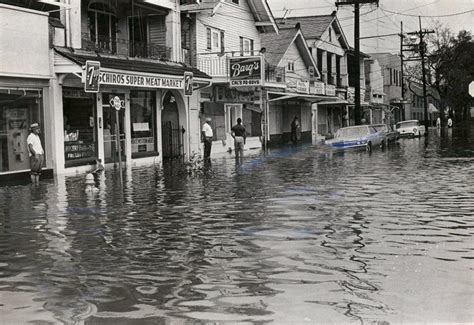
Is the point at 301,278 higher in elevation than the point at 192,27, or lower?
lower

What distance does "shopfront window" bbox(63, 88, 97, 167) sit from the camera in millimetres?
22094

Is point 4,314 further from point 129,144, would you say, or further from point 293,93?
point 293,93

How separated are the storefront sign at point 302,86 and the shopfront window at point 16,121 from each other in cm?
2381

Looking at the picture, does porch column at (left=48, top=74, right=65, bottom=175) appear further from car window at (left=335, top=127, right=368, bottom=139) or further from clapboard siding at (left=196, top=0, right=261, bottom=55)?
car window at (left=335, top=127, right=368, bottom=139)

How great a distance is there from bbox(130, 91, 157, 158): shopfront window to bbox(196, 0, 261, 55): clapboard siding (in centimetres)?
476

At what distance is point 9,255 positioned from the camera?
8.83m

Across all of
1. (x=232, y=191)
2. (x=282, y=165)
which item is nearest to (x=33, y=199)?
(x=232, y=191)

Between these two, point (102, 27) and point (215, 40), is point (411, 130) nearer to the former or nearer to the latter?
point (215, 40)

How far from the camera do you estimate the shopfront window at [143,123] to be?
26.5m

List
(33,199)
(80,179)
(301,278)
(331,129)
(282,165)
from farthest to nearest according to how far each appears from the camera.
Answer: (331,129) < (282,165) < (80,179) < (33,199) < (301,278)

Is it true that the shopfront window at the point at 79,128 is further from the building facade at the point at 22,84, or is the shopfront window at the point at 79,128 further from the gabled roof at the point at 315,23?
the gabled roof at the point at 315,23

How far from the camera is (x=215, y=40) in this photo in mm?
33000

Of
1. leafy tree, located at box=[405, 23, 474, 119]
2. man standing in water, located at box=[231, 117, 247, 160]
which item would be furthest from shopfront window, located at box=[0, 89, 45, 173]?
leafy tree, located at box=[405, 23, 474, 119]

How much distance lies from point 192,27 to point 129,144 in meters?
7.67
